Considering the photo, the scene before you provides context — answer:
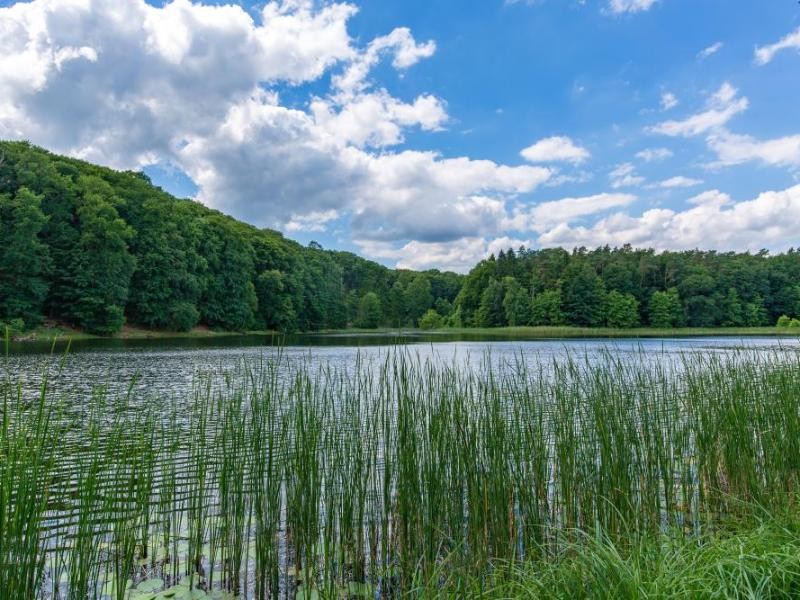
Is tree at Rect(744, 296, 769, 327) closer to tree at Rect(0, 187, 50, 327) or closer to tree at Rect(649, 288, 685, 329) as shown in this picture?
tree at Rect(649, 288, 685, 329)

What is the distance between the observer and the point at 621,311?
69.7 meters

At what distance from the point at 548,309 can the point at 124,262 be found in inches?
2171

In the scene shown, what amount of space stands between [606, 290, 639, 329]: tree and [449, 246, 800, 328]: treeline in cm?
13

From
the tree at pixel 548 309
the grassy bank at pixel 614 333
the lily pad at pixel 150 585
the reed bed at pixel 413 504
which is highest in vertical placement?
the tree at pixel 548 309

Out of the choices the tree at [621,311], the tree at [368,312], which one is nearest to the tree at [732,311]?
the tree at [621,311]

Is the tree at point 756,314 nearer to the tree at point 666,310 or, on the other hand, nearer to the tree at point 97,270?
the tree at point 666,310

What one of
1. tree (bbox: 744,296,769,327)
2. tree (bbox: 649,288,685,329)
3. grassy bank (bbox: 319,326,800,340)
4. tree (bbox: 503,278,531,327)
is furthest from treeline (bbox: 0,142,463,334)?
tree (bbox: 744,296,769,327)

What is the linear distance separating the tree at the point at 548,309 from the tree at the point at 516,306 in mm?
1077

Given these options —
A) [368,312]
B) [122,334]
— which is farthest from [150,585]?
[368,312]

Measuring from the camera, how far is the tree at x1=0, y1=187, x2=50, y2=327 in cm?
3366

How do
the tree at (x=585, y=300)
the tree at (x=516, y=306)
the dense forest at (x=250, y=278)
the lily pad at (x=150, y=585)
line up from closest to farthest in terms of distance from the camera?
the lily pad at (x=150, y=585) < the dense forest at (x=250, y=278) < the tree at (x=585, y=300) < the tree at (x=516, y=306)

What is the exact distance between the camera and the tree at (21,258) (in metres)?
33.7

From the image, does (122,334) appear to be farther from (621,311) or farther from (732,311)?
(732,311)

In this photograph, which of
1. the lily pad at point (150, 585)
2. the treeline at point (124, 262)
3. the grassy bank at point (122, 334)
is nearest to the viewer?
the lily pad at point (150, 585)
